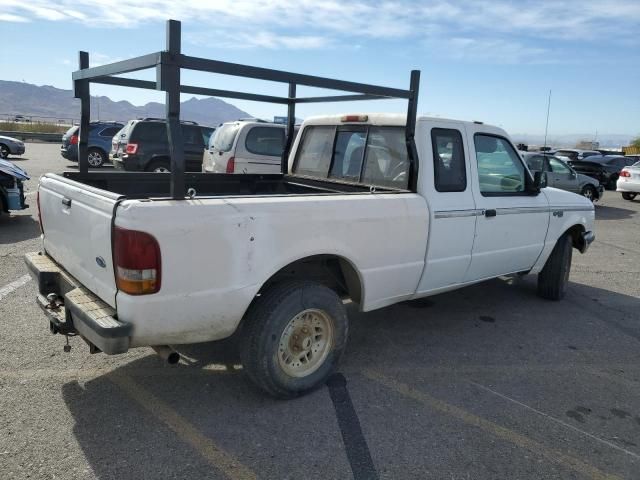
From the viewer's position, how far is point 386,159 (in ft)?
15.4

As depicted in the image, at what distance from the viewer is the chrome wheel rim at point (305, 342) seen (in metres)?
3.59

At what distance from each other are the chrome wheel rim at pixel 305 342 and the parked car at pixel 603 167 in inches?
778

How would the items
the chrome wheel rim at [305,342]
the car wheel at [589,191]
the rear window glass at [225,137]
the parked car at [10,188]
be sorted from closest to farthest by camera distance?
the chrome wheel rim at [305,342]
the parked car at [10,188]
the rear window glass at [225,137]
the car wheel at [589,191]

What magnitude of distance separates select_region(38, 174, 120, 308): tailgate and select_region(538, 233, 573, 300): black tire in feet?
16.1

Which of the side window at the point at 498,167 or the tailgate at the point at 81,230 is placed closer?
the tailgate at the point at 81,230

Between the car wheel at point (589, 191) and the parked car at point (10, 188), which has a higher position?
the car wheel at point (589, 191)

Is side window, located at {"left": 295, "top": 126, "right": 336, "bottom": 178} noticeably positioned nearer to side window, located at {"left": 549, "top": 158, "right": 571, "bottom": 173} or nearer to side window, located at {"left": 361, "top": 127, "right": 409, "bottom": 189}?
side window, located at {"left": 361, "top": 127, "right": 409, "bottom": 189}

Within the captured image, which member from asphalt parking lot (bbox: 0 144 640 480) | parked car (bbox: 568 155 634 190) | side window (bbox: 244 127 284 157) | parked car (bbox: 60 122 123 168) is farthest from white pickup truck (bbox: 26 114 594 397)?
parked car (bbox: 568 155 634 190)

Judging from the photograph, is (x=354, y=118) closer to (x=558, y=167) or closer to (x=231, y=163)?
(x=231, y=163)

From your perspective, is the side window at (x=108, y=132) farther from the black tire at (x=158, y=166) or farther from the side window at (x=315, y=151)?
the side window at (x=315, y=151)

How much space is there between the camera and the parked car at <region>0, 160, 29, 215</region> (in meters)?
8.54

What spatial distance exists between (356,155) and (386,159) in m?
0.38

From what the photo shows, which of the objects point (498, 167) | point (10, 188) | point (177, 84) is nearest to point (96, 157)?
point (10, 188)

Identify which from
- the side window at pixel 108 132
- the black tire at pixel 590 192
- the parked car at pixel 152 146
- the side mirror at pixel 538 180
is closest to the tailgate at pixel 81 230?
the side mirror at pixel 538 180
